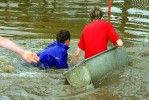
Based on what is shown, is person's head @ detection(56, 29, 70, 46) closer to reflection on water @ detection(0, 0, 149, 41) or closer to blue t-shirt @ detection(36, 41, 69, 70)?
blue t-shirt @ detection(36, 41, 69, 70)

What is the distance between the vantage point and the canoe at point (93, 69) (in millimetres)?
7207

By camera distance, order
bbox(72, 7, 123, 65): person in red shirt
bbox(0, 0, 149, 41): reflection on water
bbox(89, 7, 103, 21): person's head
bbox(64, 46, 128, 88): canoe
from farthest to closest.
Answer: bbox(0, 0, 149, 41): reflection on water
bbox(89, 7, 103, 21): person's head
bbox(72, 7, 123, 65): person in red shirt
bbox(64, 46, 128, 88): canoe

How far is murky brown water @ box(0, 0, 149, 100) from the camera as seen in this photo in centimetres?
709

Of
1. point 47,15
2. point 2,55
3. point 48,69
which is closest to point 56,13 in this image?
point 47,15

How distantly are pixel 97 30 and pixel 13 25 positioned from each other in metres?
6.55

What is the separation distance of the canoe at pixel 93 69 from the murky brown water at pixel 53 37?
0.14 metres

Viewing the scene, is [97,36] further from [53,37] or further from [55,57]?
[53,37]

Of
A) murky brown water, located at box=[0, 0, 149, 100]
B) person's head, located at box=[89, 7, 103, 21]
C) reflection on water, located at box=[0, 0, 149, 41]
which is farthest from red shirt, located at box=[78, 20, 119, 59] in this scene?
reflection on water, located at box=[0, 0, 149, 41]

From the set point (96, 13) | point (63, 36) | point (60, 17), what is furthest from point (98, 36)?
point (60, 17)

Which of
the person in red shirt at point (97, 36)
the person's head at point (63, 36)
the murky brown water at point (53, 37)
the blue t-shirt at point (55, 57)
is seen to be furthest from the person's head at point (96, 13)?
the murky brown water at point (53, 37)

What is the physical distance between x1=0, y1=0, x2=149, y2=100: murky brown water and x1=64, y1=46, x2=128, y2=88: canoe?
0.14m

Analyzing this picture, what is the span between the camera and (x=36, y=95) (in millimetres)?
6980

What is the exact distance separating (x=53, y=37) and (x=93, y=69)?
5.32m

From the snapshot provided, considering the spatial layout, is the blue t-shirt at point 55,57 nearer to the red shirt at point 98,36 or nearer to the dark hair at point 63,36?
the dark hair at point 63,36
